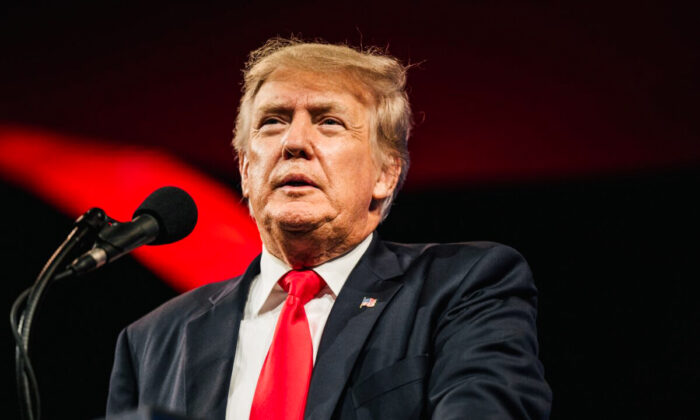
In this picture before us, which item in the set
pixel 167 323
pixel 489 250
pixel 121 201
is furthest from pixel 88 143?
pixel 489 250

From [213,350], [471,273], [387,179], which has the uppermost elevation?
[387,179]

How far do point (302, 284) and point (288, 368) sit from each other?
0.27 m

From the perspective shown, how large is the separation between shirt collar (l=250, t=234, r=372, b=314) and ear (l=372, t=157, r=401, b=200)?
136mm

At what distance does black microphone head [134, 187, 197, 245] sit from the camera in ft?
4.32

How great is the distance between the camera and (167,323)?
6.70 ft

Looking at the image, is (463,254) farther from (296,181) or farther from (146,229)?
(146,229)

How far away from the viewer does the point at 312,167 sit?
1919 mm

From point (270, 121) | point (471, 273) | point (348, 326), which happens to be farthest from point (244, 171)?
point (471, 273)

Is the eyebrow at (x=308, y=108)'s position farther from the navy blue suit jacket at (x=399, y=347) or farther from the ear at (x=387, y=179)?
the navy blue suit jacket at (x=399, y=347)

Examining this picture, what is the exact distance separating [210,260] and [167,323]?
1173 mm

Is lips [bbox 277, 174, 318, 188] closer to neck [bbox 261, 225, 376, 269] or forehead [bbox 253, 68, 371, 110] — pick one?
neck [bbox 261, 225, 376, 269]

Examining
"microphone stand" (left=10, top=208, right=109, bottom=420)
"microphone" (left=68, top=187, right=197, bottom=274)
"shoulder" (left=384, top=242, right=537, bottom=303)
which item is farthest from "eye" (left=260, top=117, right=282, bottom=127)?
"microphone stand" (left=10, top=208, right=109, bottom=420)

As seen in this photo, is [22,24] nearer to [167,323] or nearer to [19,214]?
[19,214]

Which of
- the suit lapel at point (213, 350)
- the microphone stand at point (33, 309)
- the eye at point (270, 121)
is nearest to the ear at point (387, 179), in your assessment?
the eye at point (270, 121)
